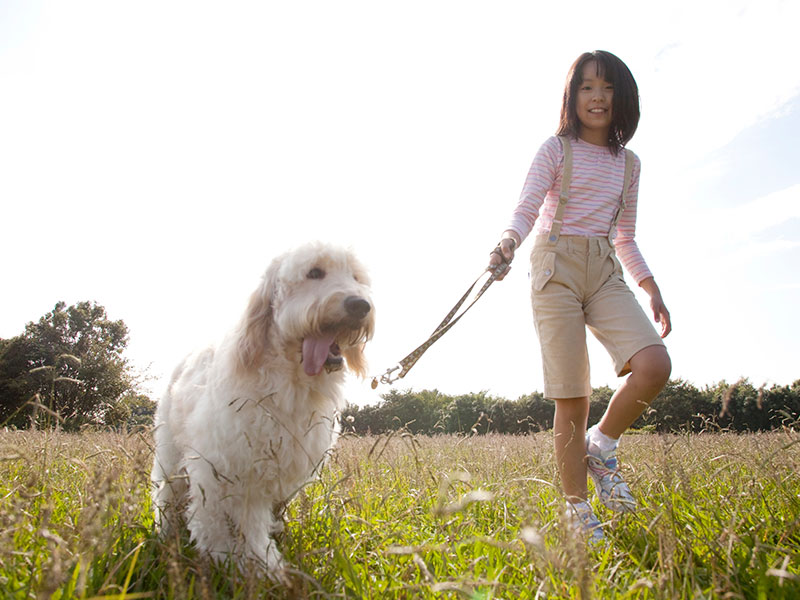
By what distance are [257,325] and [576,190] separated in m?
2.26

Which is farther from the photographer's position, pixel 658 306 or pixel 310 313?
pixel 658 306

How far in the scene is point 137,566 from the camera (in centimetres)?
221

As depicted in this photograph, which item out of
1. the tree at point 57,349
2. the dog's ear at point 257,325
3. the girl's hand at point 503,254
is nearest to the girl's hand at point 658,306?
the girl's hand at point 503,254

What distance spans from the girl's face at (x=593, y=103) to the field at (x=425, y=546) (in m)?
2.16

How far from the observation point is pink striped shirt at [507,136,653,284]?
11.6ft

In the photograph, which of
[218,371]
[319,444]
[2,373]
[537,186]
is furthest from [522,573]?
[2,373]

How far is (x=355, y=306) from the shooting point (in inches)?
110

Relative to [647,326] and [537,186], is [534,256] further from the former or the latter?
[647,326]

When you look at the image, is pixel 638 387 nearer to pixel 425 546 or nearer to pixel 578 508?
pixel 578 508

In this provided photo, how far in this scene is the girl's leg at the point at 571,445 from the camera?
10.5 ft

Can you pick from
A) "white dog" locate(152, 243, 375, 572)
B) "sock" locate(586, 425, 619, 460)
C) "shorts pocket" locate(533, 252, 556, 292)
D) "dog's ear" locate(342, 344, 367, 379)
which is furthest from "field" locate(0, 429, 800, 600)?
"shorts pocket" locate(533, 252, 556, 292)

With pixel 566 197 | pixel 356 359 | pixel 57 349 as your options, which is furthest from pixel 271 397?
pixel 57 349

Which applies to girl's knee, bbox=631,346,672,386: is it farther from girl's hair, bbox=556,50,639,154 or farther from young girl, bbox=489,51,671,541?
girl's hair, bbox=556,50,639,154

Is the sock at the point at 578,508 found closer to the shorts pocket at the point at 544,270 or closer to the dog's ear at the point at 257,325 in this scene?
the shorts pocket at the point at 544,270
